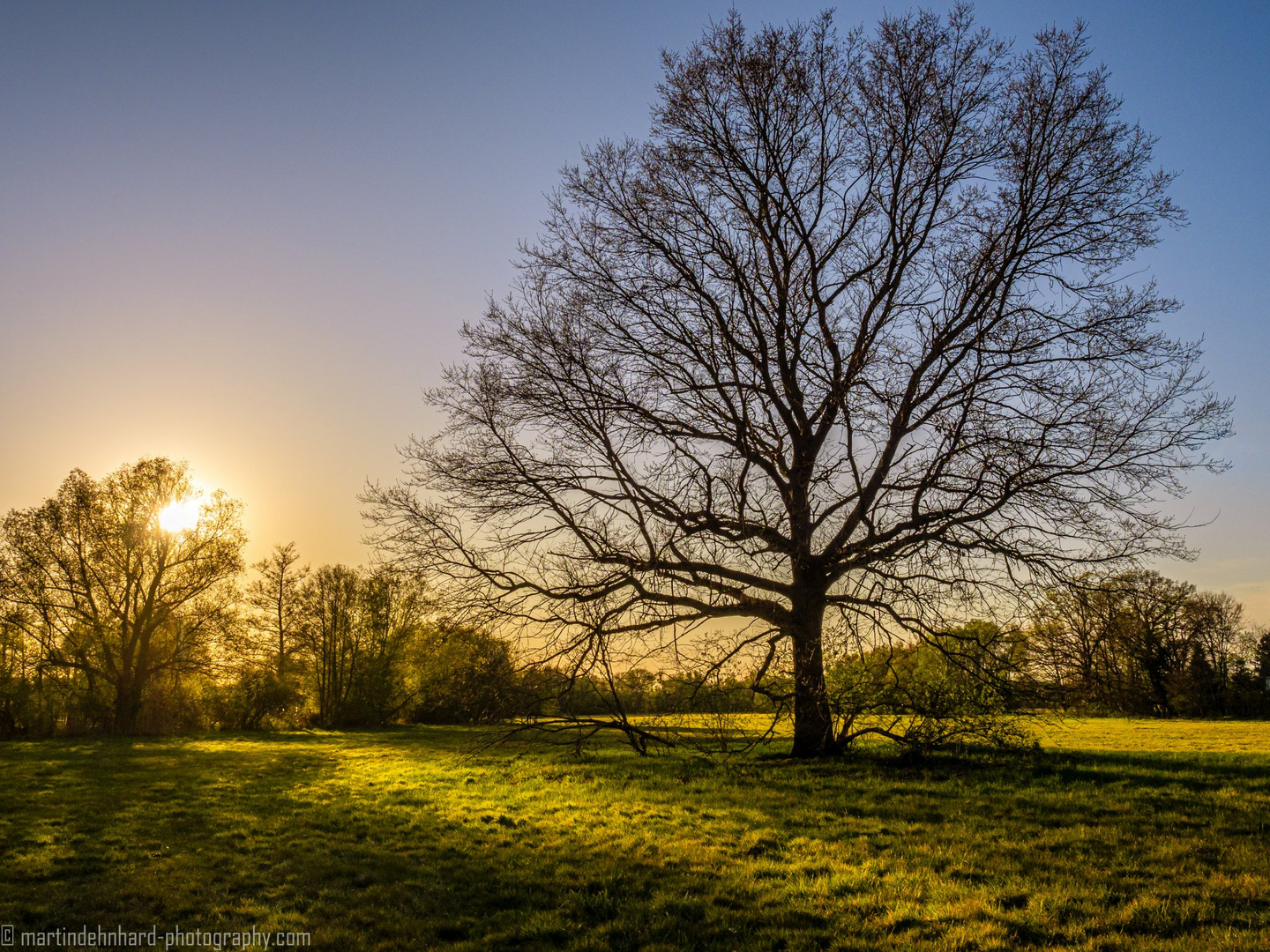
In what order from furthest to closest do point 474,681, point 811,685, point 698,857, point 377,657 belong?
point 377,657
point 811,685
point 474,681
point 698,857

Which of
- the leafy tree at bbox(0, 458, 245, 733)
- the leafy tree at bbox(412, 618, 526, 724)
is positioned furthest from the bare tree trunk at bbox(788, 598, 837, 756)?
the leafy tree at bbox(0, 458, 245, 733)

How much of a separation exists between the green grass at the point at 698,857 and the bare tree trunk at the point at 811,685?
620 mm

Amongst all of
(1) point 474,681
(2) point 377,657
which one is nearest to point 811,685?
(1) point 474,681

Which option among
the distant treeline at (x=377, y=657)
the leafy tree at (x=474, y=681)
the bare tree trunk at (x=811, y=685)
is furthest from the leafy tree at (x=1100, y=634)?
the leafy tree at (x=474, y=681)

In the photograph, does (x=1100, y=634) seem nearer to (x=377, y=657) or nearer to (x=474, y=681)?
(x=474, y=681)

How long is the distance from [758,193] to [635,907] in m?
10.8

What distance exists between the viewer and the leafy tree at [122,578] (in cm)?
2984

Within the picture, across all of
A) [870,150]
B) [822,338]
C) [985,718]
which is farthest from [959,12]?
[985,718]

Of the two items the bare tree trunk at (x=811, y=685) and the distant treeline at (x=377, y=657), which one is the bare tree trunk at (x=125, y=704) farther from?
the bare tree trunk at (x=811, y=685)

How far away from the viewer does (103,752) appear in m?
22.8

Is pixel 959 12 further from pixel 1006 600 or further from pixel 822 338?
pixel 1006 600

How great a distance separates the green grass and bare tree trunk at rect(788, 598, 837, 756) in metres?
0.62

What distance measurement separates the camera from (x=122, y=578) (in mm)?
31297

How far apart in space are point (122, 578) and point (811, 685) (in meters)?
33.6
